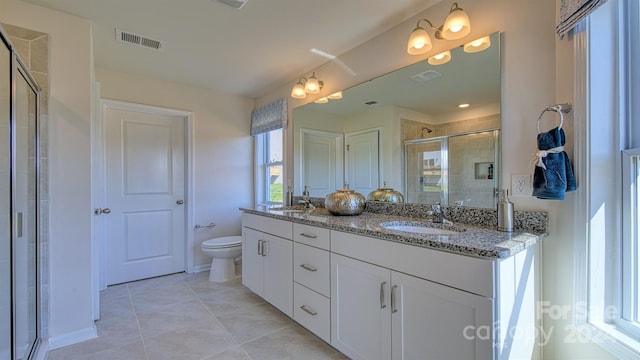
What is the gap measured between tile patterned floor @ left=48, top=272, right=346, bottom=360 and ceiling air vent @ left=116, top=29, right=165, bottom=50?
2.20m

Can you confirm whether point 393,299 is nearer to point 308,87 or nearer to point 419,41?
point 419,41

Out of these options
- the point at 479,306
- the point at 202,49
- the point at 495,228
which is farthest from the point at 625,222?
the point at 202,49

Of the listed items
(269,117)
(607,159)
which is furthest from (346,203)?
(269,117)

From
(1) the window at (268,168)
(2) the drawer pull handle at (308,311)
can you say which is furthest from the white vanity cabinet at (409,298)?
(1) the window at (268,168)

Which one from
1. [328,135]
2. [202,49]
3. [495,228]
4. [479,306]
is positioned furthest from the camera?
[328,135]

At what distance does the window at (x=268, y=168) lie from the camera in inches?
141

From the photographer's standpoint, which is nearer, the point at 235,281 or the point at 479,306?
the point at 479,306

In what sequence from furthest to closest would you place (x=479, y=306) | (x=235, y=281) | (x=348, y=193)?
(x=235, y=281) < (x=348, y=193) < (x=479, y=306)

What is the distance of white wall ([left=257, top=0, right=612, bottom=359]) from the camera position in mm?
1301

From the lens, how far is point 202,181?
3.40m

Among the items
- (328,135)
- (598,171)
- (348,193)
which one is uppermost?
(328,135)

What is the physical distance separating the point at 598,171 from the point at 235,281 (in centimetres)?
299

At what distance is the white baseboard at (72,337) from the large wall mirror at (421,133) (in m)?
2.00

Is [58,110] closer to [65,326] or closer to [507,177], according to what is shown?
[65,326]
